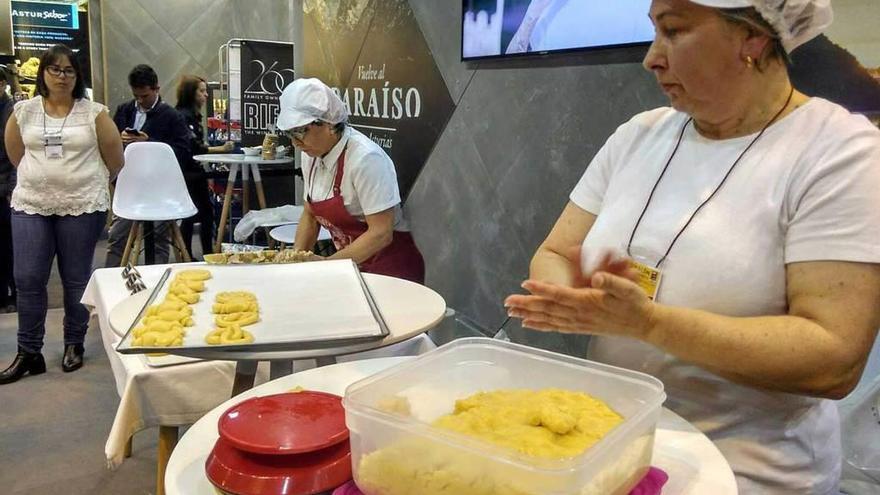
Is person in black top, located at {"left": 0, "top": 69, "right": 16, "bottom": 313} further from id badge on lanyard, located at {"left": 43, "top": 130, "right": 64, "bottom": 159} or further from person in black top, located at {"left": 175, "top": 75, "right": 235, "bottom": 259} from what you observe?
person in black top, located at {"left": 175, "top": 75, "right": 235, "bottom": 259}

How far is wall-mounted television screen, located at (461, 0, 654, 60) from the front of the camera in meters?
2.14

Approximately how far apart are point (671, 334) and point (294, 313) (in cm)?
80

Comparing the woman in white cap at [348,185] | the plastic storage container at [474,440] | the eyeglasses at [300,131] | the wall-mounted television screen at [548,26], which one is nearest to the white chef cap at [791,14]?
the plastic storage container at [474,440]

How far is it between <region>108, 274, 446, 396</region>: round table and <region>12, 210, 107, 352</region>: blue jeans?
1.83 metres

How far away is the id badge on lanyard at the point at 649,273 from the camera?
1.06 m

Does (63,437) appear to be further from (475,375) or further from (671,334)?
(671,334)

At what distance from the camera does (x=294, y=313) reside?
1.42 m

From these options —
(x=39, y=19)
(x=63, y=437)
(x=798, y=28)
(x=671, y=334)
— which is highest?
(x=39, y=19)

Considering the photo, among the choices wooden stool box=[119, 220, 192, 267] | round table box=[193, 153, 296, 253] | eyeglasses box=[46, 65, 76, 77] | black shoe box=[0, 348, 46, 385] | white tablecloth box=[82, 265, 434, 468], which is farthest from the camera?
round table box=[193, 153, 296, 253]

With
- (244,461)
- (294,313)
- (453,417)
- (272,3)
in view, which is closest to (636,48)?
(294,313)

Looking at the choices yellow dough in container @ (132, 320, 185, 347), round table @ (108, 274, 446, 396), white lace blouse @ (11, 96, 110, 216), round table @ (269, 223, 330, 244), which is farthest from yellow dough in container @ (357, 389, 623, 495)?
white lace blouse @ (11, 96, 110, 216)

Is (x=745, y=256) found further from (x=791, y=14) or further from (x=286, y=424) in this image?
(x=286, y=424)

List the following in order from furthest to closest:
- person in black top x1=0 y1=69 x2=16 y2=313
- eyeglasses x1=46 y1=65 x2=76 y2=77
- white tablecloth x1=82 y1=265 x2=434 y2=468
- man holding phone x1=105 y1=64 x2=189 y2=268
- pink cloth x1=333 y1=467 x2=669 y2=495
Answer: man holding phone x1=105 y1=64 x2=189 y2=268
person in black top x1=0 y1=69 x2=16 y2=313
eyeglasses x1=46 y1=65 x2=76 y2=77
white tablecloth x1=82 y1=265 x2=434 y2=468
pink cloth x1=333 y1=467 x2=669 y2=495

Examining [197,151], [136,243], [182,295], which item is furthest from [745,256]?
[197,151]
